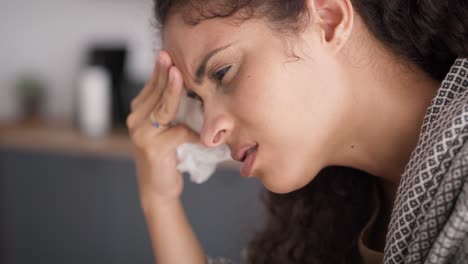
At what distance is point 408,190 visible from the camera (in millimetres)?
792

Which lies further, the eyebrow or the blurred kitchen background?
the blurred kitchen background

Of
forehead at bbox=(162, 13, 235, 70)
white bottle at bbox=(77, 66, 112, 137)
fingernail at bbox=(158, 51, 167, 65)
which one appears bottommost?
white bottle at bbox=(77, 66, 112, 137)

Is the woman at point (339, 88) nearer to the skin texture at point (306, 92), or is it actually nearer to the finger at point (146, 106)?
the skin texture at point (306, 92)

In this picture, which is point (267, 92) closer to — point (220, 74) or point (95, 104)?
point (220, 74)

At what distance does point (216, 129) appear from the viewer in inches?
36.4

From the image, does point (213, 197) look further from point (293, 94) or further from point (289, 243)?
point (293, 94)

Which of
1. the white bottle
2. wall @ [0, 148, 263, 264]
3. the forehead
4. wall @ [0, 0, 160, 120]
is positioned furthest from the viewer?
wall @ [0, 0, 160, 120]

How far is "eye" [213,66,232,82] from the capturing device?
0.89 meters

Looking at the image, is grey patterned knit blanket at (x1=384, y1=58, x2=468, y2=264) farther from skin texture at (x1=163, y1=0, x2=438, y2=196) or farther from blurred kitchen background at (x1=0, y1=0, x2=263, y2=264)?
blurred kitchen background at (x1=0, y1=0, x2=263, y2=264)

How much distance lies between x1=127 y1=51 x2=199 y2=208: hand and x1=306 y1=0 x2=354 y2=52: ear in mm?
393

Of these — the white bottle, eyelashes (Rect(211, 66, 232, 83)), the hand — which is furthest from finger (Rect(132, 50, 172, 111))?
the white bottle

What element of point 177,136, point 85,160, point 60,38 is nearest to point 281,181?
point 177,136

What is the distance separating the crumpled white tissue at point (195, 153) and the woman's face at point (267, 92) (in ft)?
0.79

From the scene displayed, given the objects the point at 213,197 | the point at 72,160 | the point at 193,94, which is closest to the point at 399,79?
the point at 193,94
